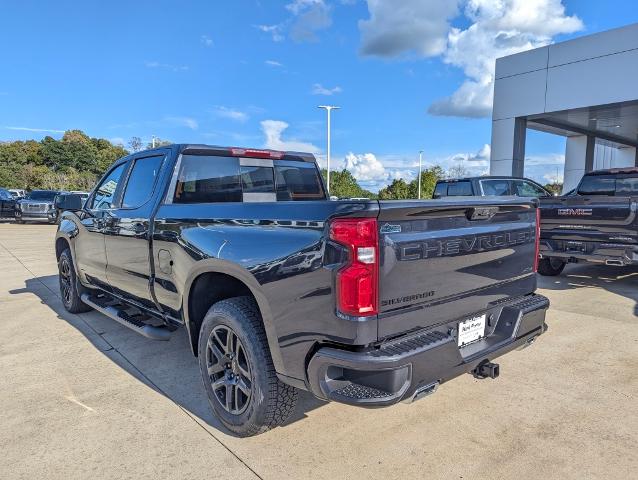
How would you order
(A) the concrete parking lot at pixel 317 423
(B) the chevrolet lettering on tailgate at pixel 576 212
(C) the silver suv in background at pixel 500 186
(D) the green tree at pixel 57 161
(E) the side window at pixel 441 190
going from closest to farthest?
(A) the concrete parking lot at pixel 317 423, (B) the chevrolet lettering on tailgate at pixel 576 212, (C) the silver suv in background at pixel 500 186, (E) the side window at pixel 441 190, (D) the green tree at pixel 57 161

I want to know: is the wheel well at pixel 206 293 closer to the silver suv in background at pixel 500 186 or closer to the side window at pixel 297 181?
the side window at pixel 297 181

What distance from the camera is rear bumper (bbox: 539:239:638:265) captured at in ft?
19.8

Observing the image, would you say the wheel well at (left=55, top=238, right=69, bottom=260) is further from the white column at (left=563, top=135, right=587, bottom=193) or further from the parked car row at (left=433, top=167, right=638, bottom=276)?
the white column at (left=563, top=135, right=587, bottom=193)

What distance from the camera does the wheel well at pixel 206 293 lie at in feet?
9.75

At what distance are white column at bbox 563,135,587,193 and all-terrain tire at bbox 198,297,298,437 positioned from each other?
22.2m

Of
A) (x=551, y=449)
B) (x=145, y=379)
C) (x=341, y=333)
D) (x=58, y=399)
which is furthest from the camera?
(x=145, y=379)

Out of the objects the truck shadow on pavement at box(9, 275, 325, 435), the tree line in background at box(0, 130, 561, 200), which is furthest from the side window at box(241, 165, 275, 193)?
the tree line in background at box(0, 130, 561, 200)

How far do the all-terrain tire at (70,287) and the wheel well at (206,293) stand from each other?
2.78 metres

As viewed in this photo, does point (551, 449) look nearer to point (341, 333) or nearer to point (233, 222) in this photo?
point (341, 333)

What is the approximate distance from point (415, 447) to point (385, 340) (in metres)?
0.90

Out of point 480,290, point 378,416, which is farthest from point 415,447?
point 480,290

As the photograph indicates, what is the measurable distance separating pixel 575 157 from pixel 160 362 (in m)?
22.5

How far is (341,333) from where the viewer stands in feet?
7.00

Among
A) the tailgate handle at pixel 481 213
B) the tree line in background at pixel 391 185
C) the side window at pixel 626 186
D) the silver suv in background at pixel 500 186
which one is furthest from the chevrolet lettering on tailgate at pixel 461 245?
the tree line in background at pixel 391 185
